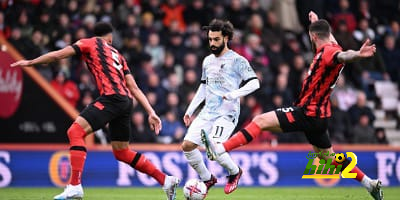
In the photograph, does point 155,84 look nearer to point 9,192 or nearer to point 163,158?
point 163,158

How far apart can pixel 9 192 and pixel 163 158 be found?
3.52 m

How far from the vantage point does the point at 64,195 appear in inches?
357

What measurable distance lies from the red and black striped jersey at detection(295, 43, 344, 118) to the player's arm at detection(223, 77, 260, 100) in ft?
2.36

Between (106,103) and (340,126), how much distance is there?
9.05 meters

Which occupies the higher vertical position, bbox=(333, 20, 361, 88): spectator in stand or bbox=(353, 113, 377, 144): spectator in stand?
bbox=(333, 20, 361, 88): spectator in stand

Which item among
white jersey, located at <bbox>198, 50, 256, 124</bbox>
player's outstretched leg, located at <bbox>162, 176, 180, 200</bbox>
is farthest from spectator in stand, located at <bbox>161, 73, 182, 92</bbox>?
player's outstretched leg, located at <bbox>162, 176, 180, 200</bbox>

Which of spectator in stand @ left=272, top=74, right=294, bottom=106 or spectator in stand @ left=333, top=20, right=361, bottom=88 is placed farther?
spectator in stand @ left=333, top=20, right=361, bottom=88

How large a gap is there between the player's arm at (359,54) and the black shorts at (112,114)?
9.02 feet

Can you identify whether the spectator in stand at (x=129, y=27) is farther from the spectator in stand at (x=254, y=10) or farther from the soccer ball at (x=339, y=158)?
the soccer ball at (x=339, y=158)

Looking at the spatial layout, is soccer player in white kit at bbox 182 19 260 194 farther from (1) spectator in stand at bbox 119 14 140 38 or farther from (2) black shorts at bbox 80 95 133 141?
(1) spectator in stand at bbox 119 14 140 38

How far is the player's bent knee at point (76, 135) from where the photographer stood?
31.1 ft

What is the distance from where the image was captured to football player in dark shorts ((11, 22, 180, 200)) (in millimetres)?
9508

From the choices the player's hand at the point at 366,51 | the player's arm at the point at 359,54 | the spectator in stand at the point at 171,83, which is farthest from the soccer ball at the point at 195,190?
the spectator in stand at the point at 171,83

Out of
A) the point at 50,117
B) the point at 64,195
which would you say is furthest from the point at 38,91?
the point at 64,195
